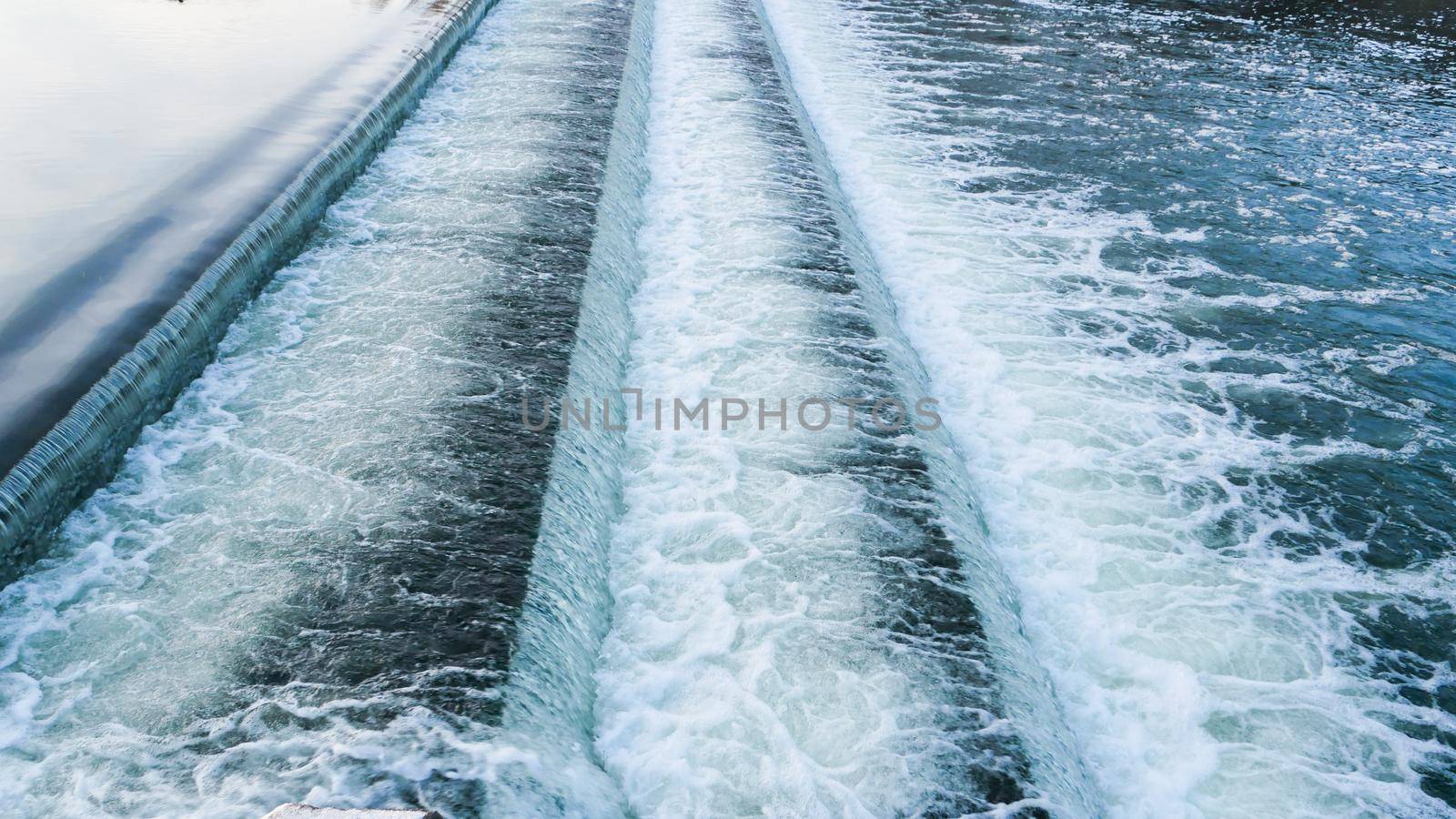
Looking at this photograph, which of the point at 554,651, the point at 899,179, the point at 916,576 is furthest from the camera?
the point at 899,179

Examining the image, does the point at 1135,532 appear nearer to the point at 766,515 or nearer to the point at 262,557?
the point at 766,515

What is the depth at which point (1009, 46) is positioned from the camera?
12.6m

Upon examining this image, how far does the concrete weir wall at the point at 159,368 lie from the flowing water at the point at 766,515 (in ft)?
0.41

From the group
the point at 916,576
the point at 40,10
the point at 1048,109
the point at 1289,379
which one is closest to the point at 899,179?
the point at 1048,109

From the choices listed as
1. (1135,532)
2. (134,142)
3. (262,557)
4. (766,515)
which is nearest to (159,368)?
(262,557)

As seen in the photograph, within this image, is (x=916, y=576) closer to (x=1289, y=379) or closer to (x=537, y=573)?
(x=537, y=573)

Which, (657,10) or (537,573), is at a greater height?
(657,10)

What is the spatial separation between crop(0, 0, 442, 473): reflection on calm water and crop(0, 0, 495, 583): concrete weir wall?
0.28ft

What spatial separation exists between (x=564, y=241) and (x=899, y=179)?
366cm

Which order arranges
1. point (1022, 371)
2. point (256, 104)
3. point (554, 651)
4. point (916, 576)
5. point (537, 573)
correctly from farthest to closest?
point (256, 104) → point (1022, 371) → point (916, 576) → point (537, 573) → point (554, 651)

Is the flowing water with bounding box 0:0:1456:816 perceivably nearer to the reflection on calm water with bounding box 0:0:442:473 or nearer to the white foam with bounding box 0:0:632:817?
the white foam with bounding box 0:0:632:817

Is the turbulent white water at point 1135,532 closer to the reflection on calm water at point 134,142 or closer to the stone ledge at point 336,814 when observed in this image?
the stone ledge at point 336,814

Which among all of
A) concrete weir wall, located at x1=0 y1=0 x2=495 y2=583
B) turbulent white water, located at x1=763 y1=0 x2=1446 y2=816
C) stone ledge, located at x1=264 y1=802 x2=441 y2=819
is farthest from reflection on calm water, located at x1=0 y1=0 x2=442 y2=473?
turbulent white water, located at x1=763 y1=0 x2=1446 y2=816

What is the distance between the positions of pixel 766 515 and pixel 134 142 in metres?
5.22
